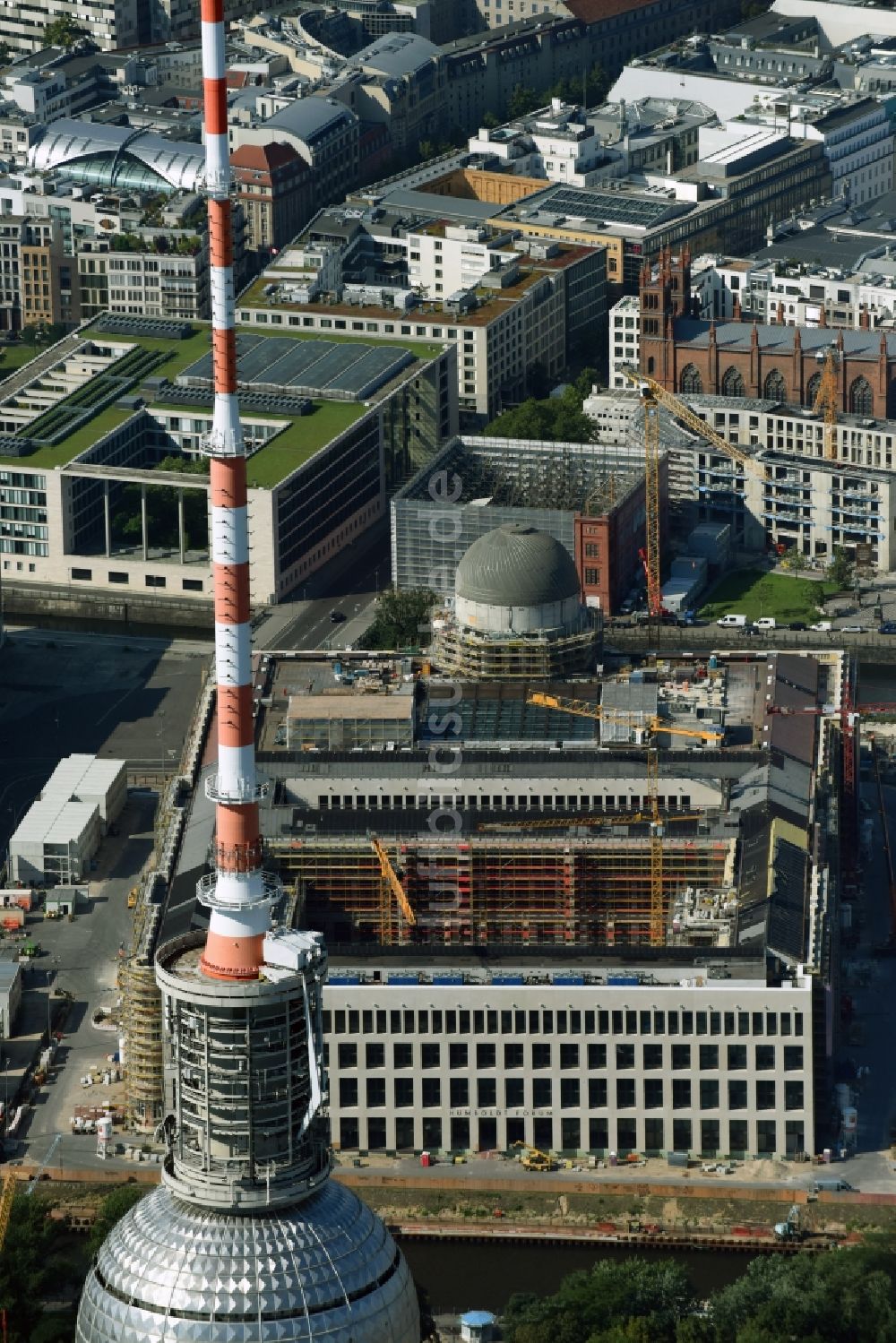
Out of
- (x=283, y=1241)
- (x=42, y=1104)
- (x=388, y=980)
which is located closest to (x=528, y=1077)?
(x=388, y=980)

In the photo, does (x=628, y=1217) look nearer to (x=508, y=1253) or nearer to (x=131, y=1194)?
(x=508, y=1253)

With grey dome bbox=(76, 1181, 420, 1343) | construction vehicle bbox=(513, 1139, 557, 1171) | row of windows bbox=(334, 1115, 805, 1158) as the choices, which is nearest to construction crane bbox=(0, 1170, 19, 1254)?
row of windows bbox=(334, 1115, 805, 1158)

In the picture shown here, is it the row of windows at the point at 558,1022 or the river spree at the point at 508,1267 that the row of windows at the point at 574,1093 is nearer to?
the row of windows at the point at 558,1022

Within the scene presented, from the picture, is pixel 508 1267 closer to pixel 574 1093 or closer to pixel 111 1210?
pixel 574 1093

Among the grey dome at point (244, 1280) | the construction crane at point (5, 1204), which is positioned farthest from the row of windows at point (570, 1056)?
the grey dome at point (244, 1280)

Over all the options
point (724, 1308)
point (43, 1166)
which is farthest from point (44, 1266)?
point (724, 1308)

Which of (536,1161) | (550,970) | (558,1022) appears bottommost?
(536,1161)
